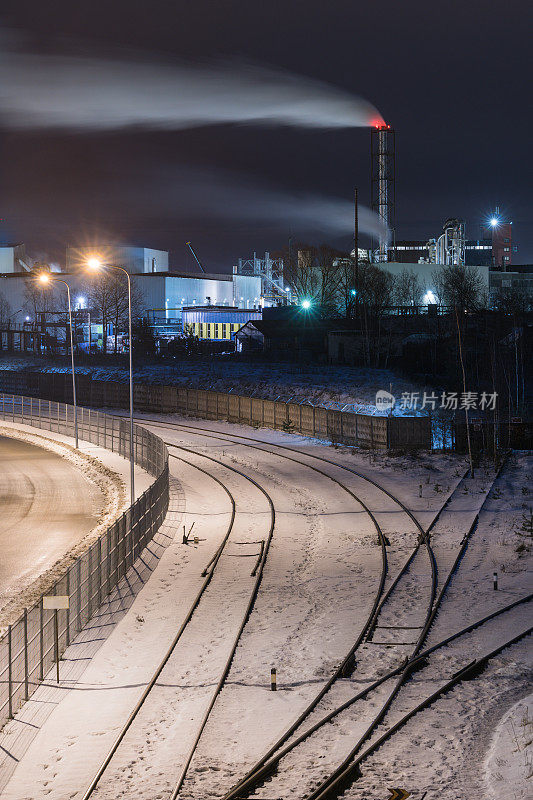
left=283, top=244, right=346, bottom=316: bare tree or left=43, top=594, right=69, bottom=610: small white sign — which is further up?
left=283, top=244, right=346, bottom=316: bare tree

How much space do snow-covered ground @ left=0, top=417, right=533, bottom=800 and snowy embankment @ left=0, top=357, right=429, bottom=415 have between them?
23.1 m

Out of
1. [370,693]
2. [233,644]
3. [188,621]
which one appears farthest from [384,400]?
[370,693]

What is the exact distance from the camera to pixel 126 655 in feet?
48.3

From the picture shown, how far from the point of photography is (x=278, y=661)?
1451 cm

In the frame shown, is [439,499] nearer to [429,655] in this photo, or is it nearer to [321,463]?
[321,463]

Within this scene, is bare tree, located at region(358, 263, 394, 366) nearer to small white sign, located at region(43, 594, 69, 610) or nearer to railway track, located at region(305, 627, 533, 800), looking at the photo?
railway track, located at region(305, 627, 533, 800)

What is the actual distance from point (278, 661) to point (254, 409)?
34059 mm

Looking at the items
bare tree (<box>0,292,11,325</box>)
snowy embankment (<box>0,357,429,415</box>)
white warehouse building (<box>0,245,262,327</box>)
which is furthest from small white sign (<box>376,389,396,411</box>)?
bare tree (<box>0,292,11,325</box>)

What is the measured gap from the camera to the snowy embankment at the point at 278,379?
172ft

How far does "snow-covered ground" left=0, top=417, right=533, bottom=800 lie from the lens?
10602 millimetres

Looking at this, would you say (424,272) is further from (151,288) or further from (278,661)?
(278,661)

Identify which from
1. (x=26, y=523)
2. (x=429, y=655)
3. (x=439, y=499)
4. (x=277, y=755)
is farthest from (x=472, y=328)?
(x=277, y=755)

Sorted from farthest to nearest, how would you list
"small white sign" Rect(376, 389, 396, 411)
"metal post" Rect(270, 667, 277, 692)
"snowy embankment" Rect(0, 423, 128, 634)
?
1. "small white sign" Rect(376, 389, 396, 411)
2. "snowy embankment" Rect(0, 423, 128, 634)
3. "metal post" Rect(270, 667, 277, 692)

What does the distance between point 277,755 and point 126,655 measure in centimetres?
476
